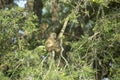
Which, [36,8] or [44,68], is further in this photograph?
[36,8]

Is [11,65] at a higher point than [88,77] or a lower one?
higher

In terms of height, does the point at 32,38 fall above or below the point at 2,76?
above

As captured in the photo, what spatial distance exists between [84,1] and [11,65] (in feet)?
5.01

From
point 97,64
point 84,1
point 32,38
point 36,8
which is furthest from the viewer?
point 36,8

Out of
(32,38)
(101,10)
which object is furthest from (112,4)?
(32,38)

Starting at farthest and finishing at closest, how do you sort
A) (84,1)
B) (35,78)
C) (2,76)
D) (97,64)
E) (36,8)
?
(36,8) → (97,64) → (84,1) → (2,76) → (35,78)

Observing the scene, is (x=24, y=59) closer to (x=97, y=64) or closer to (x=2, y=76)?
(x=2, y=76)

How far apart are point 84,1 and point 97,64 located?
1.11 m

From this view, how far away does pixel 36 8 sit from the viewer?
765 cm

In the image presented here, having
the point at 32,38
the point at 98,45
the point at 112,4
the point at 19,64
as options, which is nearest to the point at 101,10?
the point at 112,4

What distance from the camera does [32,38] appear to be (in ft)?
20.8

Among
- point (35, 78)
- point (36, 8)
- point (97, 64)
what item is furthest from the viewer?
point (36, 8)

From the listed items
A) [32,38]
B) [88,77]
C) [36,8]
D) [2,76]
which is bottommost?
[88,77]

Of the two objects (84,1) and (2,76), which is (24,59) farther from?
(84,1)
